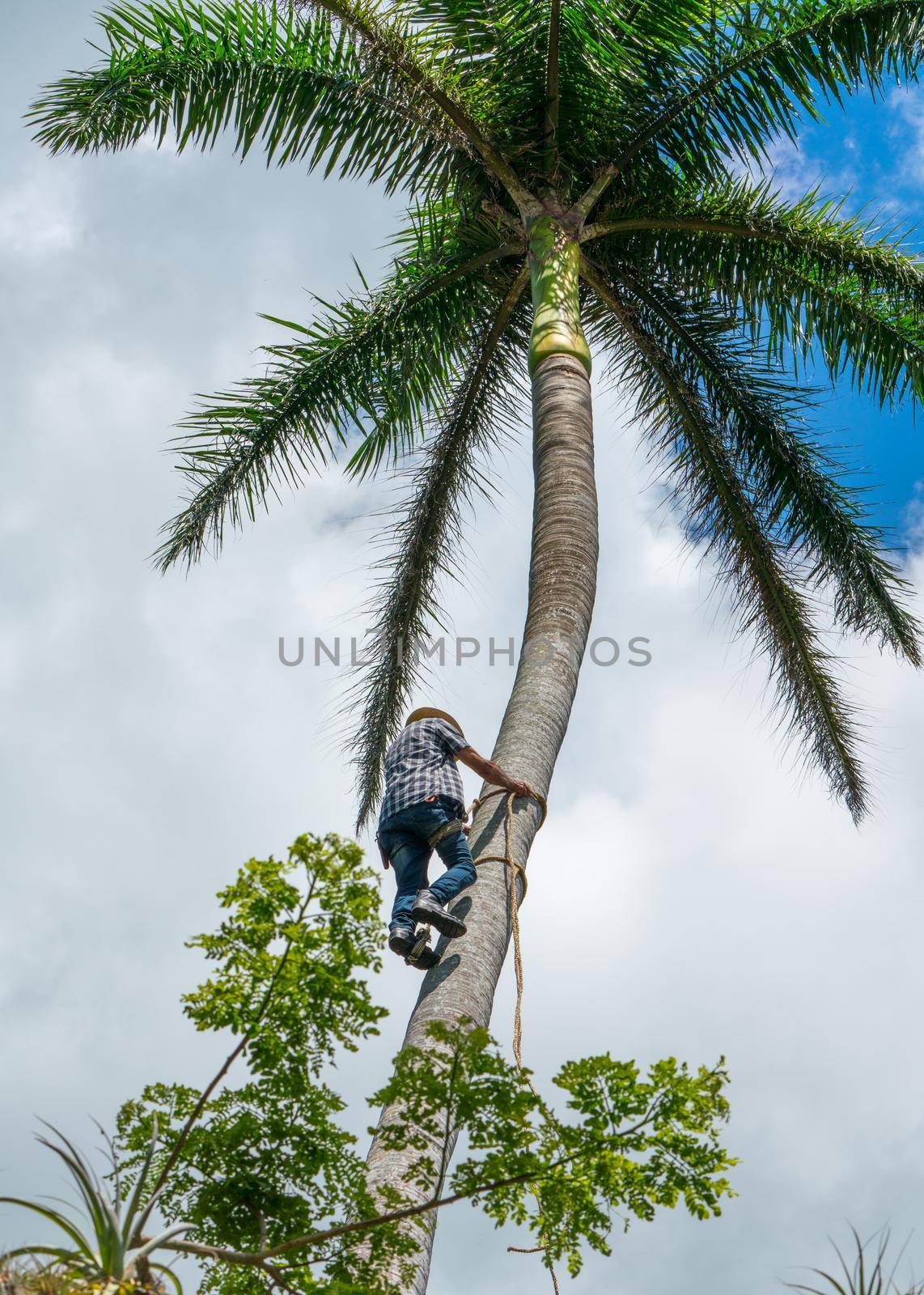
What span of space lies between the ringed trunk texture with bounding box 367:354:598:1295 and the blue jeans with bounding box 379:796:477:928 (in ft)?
0.31

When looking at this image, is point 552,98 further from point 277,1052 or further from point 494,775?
point 277,1052

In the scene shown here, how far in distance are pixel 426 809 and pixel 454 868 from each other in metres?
0.36

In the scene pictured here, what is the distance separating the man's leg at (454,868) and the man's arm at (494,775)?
276mm

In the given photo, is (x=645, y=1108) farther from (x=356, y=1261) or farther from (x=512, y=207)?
(x=512, y=207)

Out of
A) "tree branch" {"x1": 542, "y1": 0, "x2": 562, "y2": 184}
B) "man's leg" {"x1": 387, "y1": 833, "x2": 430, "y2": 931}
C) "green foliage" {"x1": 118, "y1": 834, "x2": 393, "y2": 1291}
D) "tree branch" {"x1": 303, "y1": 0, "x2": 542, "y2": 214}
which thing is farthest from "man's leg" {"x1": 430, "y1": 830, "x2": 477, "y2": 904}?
"tree branch" {"x1": 542, "y1": 0, "x2": 562, "y2": 184}

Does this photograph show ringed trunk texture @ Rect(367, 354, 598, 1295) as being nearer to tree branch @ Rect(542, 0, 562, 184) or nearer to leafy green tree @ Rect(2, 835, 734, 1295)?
leafy green tree @ Rect(2, 835, 734, 1295)

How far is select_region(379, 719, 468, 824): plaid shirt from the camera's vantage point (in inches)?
215

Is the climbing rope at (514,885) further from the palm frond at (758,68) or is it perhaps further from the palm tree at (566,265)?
the palm frond at (758,68)

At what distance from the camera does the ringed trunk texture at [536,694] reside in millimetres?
4434

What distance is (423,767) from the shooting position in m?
5.54

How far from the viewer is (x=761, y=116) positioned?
8938mm

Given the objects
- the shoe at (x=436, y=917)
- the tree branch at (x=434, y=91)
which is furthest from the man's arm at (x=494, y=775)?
the tree branch at (x=434, y=91)

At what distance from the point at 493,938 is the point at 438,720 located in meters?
1.29

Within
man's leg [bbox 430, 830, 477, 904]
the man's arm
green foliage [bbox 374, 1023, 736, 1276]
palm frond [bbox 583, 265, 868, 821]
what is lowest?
green foliage [bbox 374, 1023, 736, 1276]
